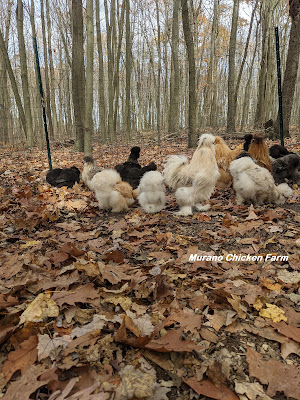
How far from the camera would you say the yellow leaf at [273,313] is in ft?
6.88

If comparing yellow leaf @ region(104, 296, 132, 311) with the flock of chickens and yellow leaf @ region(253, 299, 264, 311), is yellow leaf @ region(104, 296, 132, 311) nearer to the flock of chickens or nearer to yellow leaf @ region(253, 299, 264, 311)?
yellow leaf @ region(253, 299, 264, 311)

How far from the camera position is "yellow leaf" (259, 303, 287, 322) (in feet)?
6.88

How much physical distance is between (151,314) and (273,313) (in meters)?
1.03

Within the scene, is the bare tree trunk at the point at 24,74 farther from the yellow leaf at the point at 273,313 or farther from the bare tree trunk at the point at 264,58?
the yellow leaf at the point at 273,313

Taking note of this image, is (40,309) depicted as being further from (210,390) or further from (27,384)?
(210,390)

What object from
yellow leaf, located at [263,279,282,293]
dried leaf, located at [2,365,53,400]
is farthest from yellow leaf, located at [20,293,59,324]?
yellow leaf, located at [263,279,282,293]

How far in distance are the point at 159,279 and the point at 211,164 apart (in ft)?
9.99

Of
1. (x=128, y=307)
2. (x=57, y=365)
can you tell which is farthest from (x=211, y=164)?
(x=57, y=365)

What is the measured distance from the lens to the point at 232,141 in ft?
36.4

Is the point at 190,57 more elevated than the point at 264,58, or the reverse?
the point at 264,58

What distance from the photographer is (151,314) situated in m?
2.10

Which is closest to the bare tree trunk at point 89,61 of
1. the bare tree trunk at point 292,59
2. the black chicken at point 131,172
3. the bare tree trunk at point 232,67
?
A: the black chicken at point 131,172

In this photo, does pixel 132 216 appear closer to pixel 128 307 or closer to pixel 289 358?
pixel 128 307

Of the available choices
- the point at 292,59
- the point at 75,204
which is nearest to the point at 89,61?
the point at 75,204
